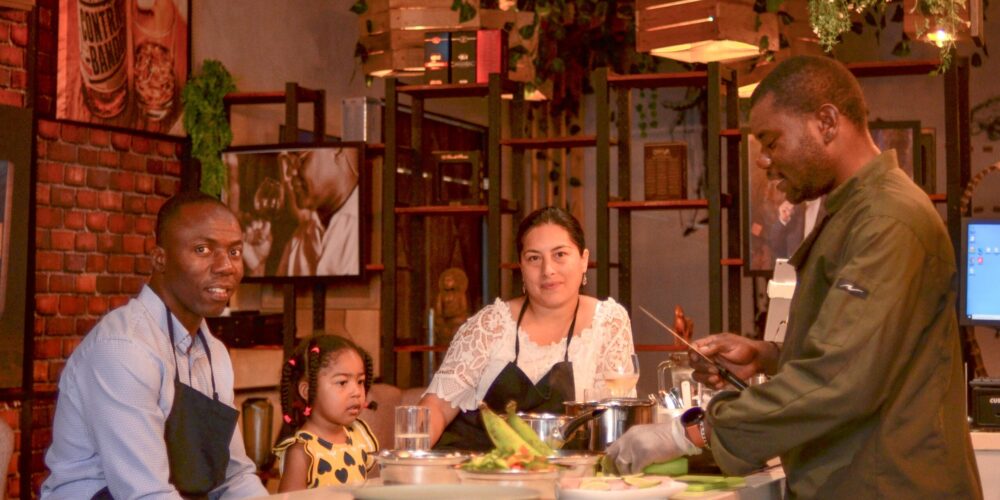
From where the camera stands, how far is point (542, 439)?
2.55 m

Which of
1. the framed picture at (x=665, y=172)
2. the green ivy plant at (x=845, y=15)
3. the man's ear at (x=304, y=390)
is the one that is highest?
the green ivy plant at (x=845, y=15)

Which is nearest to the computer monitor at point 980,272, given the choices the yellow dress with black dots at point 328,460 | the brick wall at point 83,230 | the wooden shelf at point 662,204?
the wooden shelf at point 662,204

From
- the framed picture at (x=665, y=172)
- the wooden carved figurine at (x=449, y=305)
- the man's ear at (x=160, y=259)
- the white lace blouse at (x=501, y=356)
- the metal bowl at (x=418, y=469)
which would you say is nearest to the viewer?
the metal bowl at (x=418, y=469)

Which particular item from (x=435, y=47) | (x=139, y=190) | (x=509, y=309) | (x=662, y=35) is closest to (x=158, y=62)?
(x=139, y=190)

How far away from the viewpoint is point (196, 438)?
2703 mm

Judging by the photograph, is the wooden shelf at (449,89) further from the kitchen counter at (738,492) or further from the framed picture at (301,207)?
the kitchen counter at (738,492)

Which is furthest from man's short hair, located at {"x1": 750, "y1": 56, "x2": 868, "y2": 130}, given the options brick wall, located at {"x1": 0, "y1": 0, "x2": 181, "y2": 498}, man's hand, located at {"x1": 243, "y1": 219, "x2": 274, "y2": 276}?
man's hand, located at {"x1": 243, "y1": 219, "x2": 274, "y2": 276}

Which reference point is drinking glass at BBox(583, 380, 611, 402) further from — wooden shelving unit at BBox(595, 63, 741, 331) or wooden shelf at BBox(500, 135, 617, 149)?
wooden shelf at BBox(500, 135, 617, 149)

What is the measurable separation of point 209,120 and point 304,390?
2.94 m

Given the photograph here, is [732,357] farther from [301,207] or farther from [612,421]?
[301,207]

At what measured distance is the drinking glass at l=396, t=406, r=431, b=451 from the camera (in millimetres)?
2422

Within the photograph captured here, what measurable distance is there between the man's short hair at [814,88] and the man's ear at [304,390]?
1.81 metres

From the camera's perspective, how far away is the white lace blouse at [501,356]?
148 inches

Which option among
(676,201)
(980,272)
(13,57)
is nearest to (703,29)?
(676,201)
